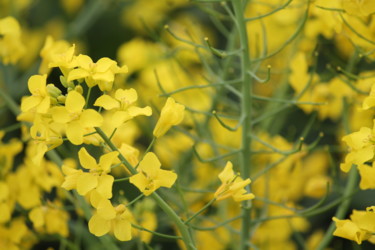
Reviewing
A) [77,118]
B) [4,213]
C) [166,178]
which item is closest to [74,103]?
[77,118]

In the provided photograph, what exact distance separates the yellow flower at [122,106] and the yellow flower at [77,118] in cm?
2

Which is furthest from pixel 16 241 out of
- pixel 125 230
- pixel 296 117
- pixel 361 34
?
pixel 296 117

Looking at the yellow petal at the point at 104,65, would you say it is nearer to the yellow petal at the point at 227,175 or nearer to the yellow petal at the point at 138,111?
the yellow petal at the point at 138,111

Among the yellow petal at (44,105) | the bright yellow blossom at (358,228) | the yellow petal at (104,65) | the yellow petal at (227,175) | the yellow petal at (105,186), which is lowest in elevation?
the bright yellow blossom at (358,228)

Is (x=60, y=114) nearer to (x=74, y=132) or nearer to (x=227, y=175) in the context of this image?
(x=74, y=132)

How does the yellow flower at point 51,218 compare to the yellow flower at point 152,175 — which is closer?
the yellow flower at point 152,175

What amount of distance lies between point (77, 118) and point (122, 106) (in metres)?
0.06

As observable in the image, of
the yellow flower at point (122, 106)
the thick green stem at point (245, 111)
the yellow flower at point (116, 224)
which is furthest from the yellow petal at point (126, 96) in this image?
the thick green stem at point (245, 111)

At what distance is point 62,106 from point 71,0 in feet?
3.20

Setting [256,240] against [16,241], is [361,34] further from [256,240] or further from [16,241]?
[16,241]

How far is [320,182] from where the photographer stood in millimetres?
950

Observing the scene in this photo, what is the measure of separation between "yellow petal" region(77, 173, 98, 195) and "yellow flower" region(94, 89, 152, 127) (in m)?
0.06

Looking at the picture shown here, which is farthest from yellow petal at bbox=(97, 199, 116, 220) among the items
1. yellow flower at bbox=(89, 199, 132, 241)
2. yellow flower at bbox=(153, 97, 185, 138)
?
yellow flower at bbox=(153, 97, 185, 138)

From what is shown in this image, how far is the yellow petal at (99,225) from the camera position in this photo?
0.64m
